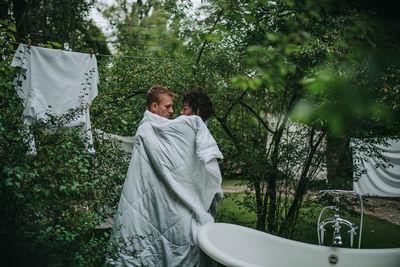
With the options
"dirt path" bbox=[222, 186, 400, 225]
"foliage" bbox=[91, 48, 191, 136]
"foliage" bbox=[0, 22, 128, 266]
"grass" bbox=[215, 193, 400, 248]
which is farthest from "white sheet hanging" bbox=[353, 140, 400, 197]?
"foliage" bbox=[0, 22, 128, 266]

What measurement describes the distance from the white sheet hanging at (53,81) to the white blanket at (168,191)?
62 centimetres

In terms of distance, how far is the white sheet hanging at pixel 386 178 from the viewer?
5.29m

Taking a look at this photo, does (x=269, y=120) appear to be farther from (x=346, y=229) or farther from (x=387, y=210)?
(x=387, y=210)

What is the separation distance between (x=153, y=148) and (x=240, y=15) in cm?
106

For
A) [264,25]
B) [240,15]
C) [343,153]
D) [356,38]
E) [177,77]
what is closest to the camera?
Result: [356,38]

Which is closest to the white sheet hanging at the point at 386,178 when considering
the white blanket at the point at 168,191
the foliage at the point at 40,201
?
the white blanket at the point at 168,191

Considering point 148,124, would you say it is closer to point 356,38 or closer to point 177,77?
point 177,77

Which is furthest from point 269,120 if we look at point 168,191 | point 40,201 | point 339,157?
point 40,201

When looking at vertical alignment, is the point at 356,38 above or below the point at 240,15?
below

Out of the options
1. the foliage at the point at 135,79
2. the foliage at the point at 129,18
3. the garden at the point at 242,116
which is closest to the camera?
the garden at the point at 242,116

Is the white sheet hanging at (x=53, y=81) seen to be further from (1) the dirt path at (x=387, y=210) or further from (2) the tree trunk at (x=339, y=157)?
(1) the dirt path at (x=387, y=210)

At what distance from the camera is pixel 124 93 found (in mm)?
3295

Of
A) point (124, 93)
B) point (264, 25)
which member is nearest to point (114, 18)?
point (124, 93)

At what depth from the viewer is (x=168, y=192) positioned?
2.21 m
